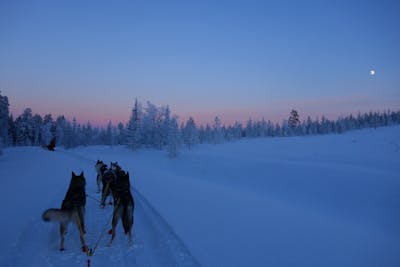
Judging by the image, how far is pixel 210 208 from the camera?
995 cm

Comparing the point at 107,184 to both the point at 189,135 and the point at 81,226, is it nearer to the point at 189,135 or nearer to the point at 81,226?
the point at 81,226

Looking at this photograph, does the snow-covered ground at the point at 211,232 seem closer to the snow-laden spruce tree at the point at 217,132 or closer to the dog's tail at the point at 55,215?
the dog's tail at the point at 55,215

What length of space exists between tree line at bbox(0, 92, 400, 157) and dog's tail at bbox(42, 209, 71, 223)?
39.9m

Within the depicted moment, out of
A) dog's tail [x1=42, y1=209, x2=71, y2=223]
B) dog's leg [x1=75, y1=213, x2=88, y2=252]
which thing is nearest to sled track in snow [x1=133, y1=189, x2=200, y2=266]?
dog's leg [x1=75, y1=213, x2=88, y2=252]

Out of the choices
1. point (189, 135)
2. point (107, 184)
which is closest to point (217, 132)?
point (189, 135)

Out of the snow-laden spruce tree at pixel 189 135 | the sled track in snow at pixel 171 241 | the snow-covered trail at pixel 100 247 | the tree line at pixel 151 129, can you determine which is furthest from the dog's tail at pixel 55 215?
the snow-laden spruce tree at pixel 189 135

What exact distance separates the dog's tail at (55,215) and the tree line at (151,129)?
3994 cm

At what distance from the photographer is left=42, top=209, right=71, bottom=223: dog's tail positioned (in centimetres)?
491

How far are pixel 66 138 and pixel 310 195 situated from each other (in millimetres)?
90495

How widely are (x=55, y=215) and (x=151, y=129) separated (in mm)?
59168

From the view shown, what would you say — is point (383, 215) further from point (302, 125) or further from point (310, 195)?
point (302, 125)

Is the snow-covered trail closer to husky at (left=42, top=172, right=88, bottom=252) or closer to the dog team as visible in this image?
the dog team

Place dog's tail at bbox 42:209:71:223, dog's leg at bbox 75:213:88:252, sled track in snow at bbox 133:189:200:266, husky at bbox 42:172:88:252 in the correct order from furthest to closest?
1. dog's leg at bbox 75:213:88:252
2. sled track in snow at bbox 133:189:200:266
3. husky at bbox 42:172:88:252
4. dog's tail at bbox 42:209:71:223

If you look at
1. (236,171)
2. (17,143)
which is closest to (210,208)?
(236,171)
